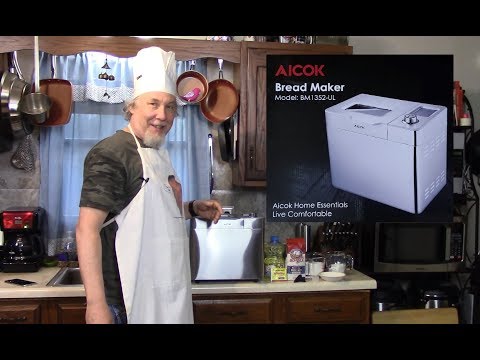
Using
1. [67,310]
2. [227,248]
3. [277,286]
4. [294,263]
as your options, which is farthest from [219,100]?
[67,310]

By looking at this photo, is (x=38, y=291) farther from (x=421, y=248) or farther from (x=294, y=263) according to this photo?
(x=421, y=248)

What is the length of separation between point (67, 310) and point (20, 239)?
1.87 ft

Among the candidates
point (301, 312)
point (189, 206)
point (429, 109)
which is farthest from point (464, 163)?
point (189, 206)

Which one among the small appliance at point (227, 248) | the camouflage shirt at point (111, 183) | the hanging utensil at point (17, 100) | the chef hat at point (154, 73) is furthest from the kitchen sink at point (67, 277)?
the chef hat at point (154, 73)

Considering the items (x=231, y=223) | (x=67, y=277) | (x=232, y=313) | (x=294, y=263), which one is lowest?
(x=232, y=313)

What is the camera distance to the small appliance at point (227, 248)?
2.56 metres

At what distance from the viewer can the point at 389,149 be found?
2.05 meters

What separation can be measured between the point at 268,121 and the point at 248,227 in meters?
0.63

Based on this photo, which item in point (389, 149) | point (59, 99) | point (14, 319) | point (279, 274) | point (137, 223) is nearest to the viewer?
point (137, 223)

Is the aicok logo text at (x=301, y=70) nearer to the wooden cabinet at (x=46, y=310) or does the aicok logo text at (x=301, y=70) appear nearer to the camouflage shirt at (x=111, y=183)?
the camouflage shirt at (x=111, y=183)

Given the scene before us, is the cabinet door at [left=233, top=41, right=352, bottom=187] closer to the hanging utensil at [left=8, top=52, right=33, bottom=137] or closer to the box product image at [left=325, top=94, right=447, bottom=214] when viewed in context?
the box product image at [left=325, top=94, right=447, bottom=214]

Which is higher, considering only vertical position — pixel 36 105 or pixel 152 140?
pixel 36 105

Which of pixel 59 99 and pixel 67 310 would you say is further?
pixel 59 99

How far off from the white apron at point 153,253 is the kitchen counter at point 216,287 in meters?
0.72
